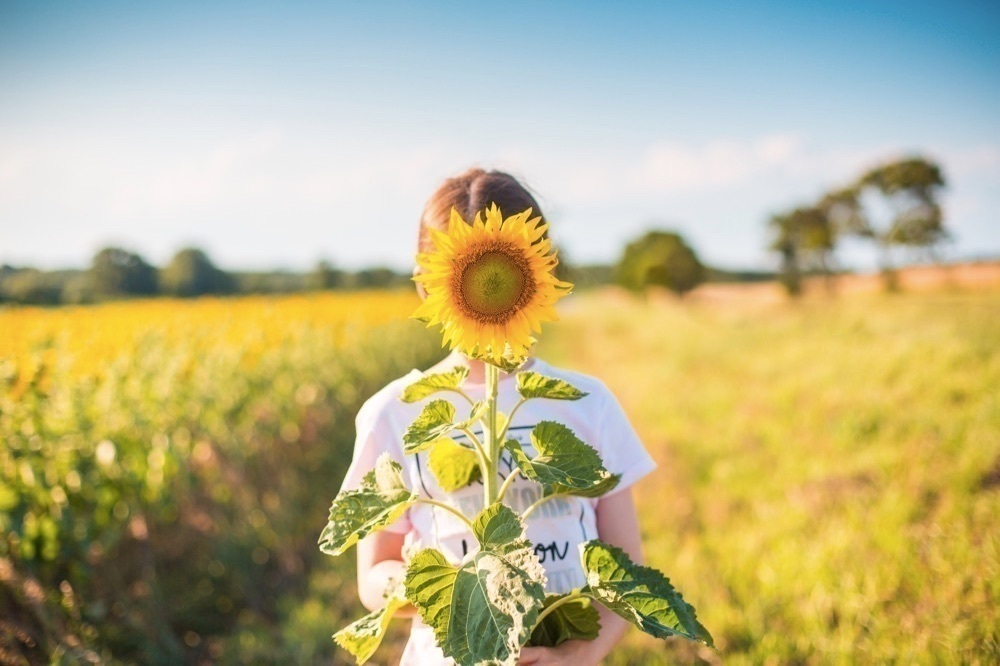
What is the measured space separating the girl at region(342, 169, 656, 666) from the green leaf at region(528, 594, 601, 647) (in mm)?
244

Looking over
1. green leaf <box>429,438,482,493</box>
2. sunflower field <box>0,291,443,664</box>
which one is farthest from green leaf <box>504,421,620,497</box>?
sunflower field <box>0,291,443,664</box>

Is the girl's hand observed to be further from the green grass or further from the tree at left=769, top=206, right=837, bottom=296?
the tree at left=769, top=206, right=837, bottom=296

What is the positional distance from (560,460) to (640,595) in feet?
0.95

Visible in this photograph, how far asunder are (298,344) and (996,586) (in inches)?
266

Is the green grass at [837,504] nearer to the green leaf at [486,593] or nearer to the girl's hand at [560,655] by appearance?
the girl's hand at [560,655]

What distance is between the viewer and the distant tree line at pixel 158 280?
5.67 meters

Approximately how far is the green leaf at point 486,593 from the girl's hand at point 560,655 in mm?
337

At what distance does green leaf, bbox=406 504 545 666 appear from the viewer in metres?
1.03

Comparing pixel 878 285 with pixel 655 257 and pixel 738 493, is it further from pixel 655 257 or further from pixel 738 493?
pixel 738 493

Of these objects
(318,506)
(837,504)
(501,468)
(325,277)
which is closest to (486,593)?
(501,468)

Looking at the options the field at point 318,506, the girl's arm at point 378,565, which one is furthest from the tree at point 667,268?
the girl's arm at point 378,565

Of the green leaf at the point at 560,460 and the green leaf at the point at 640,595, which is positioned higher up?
the green leaf at the point at 560,460

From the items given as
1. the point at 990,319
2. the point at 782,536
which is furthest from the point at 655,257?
the point at 782,536

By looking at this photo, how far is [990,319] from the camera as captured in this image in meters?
11.9
